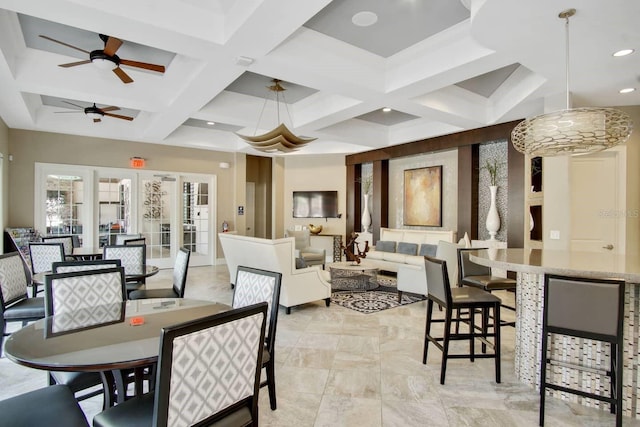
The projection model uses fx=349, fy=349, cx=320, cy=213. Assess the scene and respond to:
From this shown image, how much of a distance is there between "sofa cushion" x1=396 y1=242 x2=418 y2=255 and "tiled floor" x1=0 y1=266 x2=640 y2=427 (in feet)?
10.1

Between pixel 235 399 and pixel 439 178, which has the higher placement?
pixel 439 178

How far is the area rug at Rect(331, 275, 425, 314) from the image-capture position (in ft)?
15.8

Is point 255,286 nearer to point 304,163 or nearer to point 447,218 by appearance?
point 447,218

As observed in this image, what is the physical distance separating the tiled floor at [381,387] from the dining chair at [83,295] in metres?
0.45

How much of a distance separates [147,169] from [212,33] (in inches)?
217

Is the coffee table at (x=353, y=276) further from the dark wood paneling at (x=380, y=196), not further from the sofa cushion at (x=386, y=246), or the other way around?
the dark wood paneling at (x=380, y=196)

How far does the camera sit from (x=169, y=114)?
18.1 feet

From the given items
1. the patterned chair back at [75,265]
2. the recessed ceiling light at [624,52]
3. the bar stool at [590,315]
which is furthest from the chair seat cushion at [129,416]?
the recessed ceiling light at [624,52]

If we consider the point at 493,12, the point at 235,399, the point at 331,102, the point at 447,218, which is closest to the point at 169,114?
the point at 331,102

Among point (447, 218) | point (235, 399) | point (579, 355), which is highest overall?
point (447, 218)

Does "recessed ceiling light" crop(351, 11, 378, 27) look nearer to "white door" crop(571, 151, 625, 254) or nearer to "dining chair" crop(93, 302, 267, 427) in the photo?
"dining chair" crop(93, 302, 267, 427)

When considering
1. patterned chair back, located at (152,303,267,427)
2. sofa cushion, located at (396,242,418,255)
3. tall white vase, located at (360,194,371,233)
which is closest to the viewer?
patterned chair back, located at (152,303,267,427)

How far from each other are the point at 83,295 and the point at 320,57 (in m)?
3.11

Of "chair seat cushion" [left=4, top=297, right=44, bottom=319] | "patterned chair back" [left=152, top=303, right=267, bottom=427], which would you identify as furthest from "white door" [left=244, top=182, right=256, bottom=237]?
"patterned chair back" [left=152, top=303, right=267, bottom=427]
